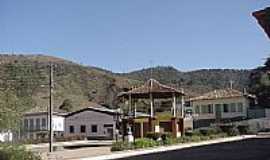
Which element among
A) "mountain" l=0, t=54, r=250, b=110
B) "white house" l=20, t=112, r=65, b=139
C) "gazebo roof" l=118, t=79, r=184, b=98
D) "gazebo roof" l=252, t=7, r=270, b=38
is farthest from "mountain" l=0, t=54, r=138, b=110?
"gazebo roof" l=252, t=7, r=270, b=38

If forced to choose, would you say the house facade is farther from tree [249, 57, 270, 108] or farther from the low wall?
the low wall

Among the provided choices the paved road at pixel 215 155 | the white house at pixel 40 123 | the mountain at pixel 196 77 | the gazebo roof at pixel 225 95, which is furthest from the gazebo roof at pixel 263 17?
the mountain at pixel 196 77

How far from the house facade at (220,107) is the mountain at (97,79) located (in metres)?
34.0

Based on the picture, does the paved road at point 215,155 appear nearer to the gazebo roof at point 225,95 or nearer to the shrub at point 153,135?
the shrub at point 153,135

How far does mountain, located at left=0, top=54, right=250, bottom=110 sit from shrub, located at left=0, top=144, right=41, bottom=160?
89.3m

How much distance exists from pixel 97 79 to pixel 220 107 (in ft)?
227

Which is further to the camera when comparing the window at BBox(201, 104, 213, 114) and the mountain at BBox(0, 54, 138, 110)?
the mountain at BBox(0, 54, 138, 110)

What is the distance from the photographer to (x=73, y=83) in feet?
449

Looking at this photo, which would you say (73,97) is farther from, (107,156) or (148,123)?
(107,156)

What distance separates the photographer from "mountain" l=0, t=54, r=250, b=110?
124 meters

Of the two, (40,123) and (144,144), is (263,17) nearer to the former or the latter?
(144,144)

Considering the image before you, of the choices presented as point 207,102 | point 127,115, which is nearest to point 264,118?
point 207,102

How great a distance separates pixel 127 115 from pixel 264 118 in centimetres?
2835

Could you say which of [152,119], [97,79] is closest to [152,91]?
[152,119]
